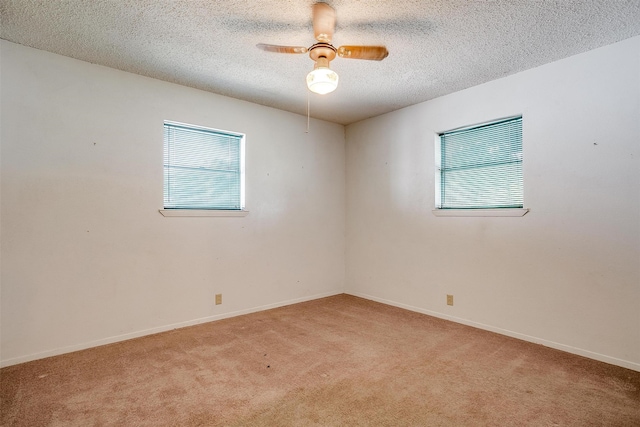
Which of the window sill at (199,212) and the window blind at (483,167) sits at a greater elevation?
the window blind at (483,167)

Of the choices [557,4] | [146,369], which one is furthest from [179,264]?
[557,4]

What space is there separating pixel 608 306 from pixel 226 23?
3571mm

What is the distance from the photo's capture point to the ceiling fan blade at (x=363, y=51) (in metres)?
2.19

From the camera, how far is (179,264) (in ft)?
11.4

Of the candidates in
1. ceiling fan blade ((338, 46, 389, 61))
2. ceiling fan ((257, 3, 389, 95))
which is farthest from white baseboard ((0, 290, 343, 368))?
ceiling fan blade ((338, 46, 389, 61))

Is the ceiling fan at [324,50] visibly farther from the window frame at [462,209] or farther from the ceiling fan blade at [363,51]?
the window frame at [462,209]

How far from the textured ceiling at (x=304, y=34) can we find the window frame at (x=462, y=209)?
0.46m

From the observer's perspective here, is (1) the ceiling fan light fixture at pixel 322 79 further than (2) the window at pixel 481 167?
No

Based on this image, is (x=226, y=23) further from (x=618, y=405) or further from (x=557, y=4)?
(x=618, y=405)

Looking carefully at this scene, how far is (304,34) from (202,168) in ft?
6.08

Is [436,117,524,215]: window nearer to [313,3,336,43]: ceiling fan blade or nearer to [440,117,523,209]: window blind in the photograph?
[440,117,523,209]: window blind

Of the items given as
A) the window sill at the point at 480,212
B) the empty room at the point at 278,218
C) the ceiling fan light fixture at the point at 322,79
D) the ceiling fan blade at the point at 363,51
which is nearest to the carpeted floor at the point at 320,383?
the empty room at the point at 278,218

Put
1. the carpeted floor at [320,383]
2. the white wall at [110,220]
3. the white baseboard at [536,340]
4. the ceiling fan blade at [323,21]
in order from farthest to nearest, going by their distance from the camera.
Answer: the white wall at [110,220]
the white baseboard at [536,340]
the ceiling fan blade at [323,21]
the carpeted floor at [320,383]

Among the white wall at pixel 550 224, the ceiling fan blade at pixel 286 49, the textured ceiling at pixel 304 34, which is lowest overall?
the white wall at pixel 550 224
